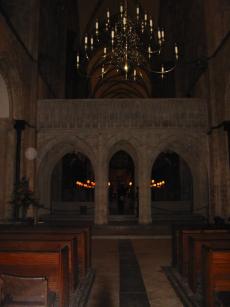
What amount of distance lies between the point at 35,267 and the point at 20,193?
9026 millimetres

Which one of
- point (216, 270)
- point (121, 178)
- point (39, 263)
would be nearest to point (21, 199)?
point (39, 263)

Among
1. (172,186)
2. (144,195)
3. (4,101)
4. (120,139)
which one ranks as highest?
(4,101)

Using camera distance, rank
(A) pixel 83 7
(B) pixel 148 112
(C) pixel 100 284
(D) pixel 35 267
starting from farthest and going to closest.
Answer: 1. (A) pixel 83 7
2. (B) pixel 148 112
3. (C) pixel 100 284
4. (D) pixel 35 267

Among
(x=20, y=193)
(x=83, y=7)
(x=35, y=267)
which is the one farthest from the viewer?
(x=83, y=7)

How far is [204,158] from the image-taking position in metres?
14.5

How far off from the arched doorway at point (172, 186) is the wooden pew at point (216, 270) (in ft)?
44.7

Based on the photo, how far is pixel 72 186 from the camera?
23125 mm

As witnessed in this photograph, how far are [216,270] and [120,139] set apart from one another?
1148 centimetres

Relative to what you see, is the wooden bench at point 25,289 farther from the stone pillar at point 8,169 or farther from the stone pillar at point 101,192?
the stone pillar at point 101,192

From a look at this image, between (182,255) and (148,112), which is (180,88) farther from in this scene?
(182,255)

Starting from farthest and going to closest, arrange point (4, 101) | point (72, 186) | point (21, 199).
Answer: point (72, 186) < point (4, 101) < point (21, 199)

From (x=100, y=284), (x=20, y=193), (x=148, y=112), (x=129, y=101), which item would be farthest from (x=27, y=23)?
(x=100, y=284)

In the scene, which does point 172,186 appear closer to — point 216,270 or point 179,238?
point 179,238

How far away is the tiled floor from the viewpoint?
14.0 ft
